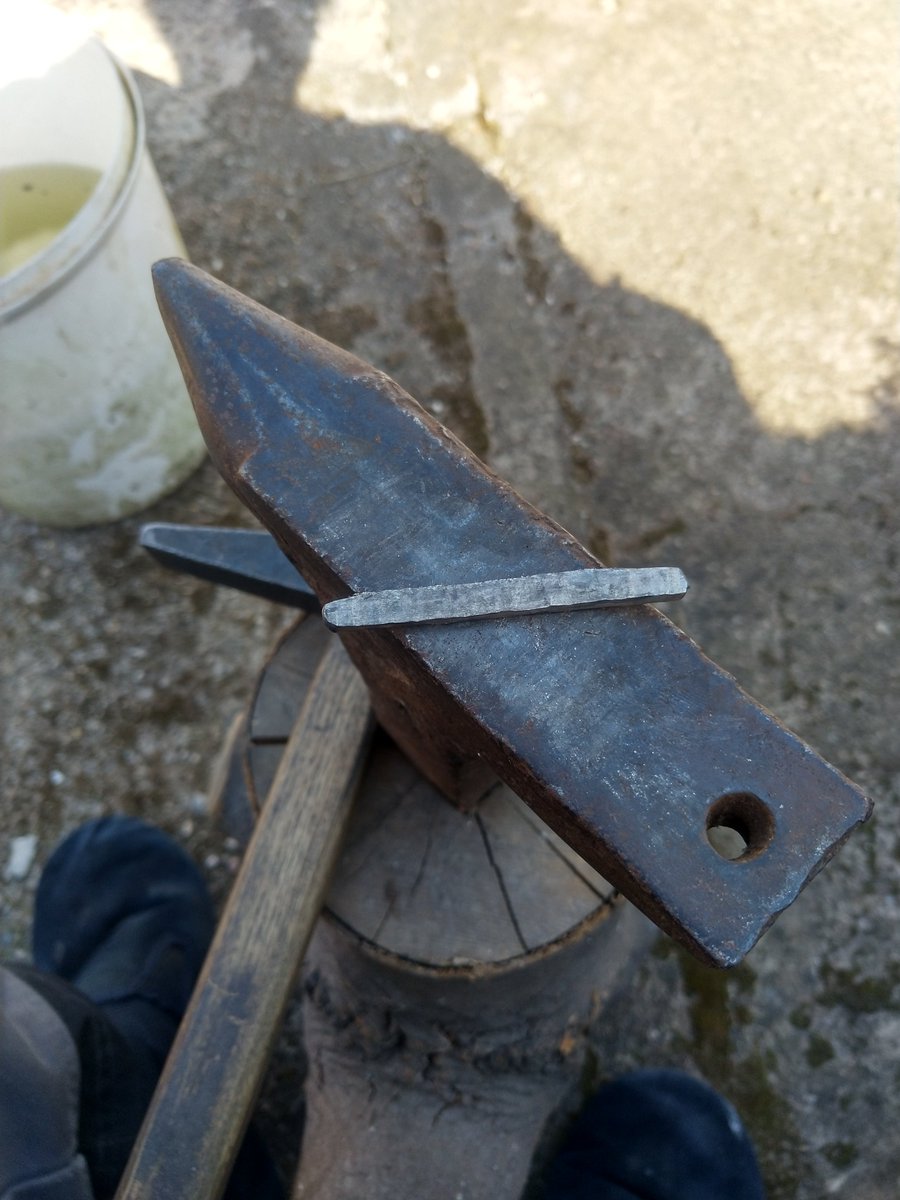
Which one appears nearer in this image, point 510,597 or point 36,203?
point 510,597

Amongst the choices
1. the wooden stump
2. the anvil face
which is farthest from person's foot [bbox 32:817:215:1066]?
the anvil face

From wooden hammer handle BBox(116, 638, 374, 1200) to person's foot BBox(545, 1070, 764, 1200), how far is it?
2.92 feet

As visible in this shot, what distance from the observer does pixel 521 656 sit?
77cm

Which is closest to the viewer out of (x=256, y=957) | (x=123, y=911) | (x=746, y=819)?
(x=746, y=819)

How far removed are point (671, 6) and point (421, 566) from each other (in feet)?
9.10

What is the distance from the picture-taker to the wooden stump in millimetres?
1350

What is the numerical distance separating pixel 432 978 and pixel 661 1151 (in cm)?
70

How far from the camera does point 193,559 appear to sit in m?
1.39

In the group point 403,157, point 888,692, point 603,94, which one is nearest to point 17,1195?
point 888,692

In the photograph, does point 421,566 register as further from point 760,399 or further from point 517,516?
point 760,399

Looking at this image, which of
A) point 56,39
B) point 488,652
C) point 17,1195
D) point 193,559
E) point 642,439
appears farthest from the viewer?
point 642,439

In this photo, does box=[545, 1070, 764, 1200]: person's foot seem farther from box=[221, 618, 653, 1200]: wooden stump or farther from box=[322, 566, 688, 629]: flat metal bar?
box=[322, 566, 688, 629]: flat metal bar

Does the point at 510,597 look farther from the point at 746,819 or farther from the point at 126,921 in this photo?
the point at 126,921

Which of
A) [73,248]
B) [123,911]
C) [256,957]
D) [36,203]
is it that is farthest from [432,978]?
[36,203]
